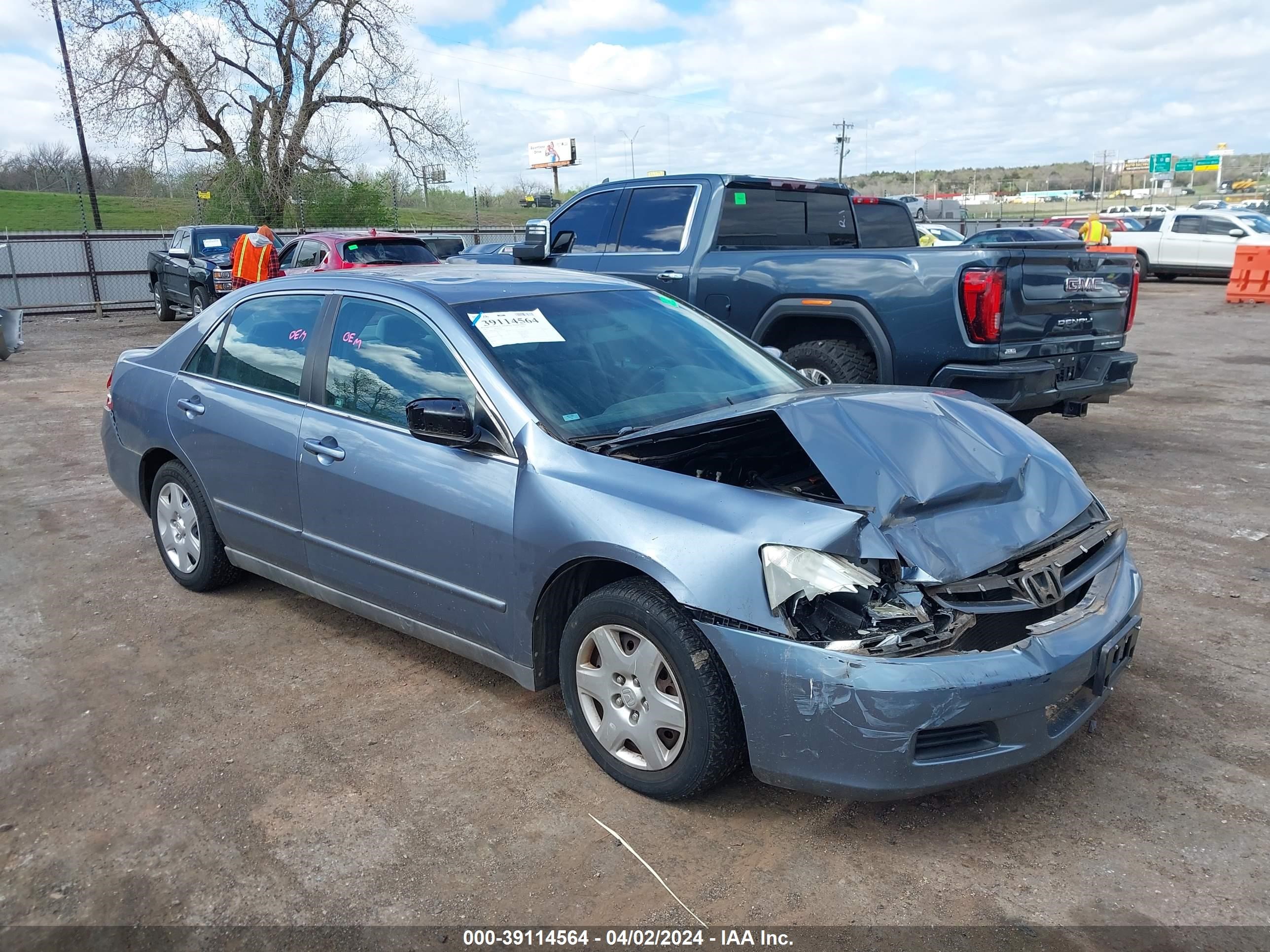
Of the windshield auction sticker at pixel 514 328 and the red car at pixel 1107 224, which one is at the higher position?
the windshield auction sticker at pixel 514 328

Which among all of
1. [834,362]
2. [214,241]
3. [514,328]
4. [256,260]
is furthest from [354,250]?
[514,328]

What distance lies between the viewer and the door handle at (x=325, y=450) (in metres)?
3.92

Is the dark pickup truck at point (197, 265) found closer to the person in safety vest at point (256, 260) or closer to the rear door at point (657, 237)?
the person in safety vest at point (256, 260)

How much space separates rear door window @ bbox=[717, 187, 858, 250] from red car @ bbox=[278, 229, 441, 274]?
232 inches

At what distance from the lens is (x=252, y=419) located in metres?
4.35

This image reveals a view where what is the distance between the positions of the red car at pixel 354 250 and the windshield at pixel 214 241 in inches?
187

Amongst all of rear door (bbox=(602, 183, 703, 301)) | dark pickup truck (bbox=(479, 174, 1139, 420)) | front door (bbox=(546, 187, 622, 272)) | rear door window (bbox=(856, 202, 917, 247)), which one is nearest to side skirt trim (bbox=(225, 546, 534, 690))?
dark pickup truck (bbox=(479, 174, 1139, 420))

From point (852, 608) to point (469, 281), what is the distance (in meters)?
2.21

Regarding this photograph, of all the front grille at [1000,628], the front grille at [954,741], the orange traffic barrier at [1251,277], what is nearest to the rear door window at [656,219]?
the front grille at [1000,628]

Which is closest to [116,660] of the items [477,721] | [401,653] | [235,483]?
[235,483]

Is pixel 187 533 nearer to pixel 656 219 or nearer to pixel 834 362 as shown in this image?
pixel 834 362

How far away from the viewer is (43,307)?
21016 mm

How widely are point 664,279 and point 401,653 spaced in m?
4.11

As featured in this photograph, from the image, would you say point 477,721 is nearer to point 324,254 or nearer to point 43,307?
point 324,254
